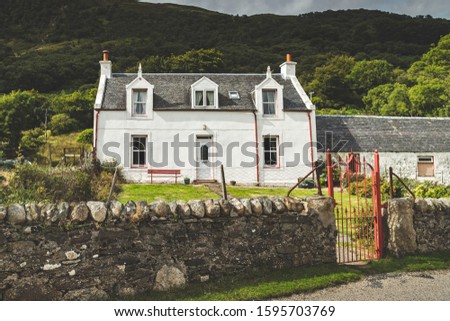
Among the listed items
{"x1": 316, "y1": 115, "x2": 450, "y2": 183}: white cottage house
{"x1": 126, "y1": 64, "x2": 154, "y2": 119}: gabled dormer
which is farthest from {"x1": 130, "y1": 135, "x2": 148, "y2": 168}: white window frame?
{"x1": 316, "y1": 115, "x2": 450, "y2": 183}: white cottage house

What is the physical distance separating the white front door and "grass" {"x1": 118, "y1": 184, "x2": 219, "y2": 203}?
3.02m

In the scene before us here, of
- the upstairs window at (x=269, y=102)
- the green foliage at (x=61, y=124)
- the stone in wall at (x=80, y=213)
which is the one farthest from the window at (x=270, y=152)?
the green foliage at (x=61, y=124)

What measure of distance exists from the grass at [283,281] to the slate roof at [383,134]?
15.7 metres

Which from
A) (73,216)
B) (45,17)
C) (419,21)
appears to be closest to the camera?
(73,216)

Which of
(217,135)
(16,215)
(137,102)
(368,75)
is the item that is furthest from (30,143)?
(368,75)

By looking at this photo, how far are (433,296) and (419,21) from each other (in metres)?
17.6

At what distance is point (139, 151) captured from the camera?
2059 centimetres

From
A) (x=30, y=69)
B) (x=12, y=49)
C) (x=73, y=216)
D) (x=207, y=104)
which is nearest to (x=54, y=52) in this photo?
(x=12, y=49)

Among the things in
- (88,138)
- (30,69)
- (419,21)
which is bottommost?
(88,138)

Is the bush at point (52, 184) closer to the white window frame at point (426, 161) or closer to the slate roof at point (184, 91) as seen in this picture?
the slate roof at point (184, 91)

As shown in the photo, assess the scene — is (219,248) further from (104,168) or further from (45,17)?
(45,17)

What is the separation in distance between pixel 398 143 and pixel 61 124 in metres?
29.4

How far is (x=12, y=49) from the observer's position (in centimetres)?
6103

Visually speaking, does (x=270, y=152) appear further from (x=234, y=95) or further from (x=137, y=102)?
(x=137, y=102)
